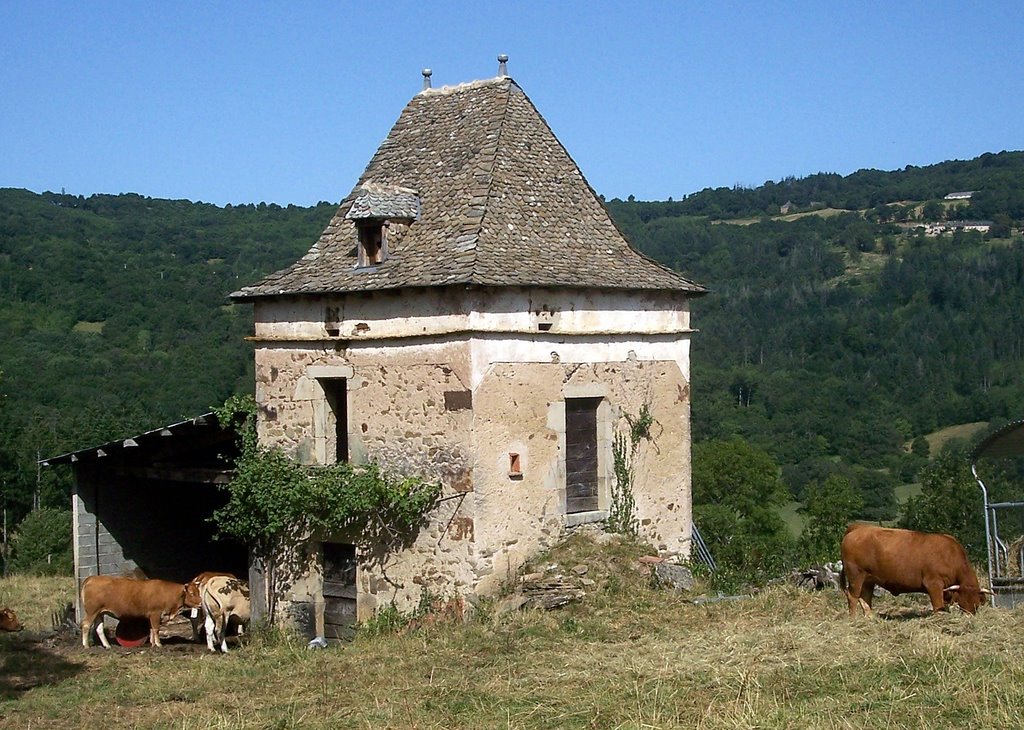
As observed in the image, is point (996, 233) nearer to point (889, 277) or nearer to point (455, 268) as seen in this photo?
point (889, 277)

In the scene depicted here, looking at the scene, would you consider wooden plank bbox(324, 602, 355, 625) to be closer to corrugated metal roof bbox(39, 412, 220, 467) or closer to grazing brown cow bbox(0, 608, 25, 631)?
corrugated metal roof bbox(39, 412, 220, 467)

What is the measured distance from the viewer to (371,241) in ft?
57.9

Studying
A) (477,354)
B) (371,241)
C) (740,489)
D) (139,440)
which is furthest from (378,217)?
(740,489)

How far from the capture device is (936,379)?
82.7 meters

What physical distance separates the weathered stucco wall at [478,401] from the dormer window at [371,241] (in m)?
0.73

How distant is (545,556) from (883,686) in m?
6.42

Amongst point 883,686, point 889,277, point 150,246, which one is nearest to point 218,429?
point 883,686

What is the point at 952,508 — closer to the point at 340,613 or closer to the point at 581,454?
the point at 581,454

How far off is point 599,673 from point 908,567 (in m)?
4.34

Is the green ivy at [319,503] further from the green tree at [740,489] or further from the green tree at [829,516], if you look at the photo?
the green tree at [740,489]

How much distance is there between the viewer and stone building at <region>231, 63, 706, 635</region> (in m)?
15.9

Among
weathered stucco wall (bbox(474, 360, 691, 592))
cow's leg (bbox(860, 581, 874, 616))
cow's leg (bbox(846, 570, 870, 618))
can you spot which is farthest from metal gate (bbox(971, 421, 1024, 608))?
weathered stucco wall (bbox(474, 360, 691, 592))

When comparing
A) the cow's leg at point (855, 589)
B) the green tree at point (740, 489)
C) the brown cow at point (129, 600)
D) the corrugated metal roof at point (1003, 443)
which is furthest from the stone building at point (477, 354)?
the green tree at point (740, 489)

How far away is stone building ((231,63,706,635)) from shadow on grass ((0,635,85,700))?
3.43 metres
